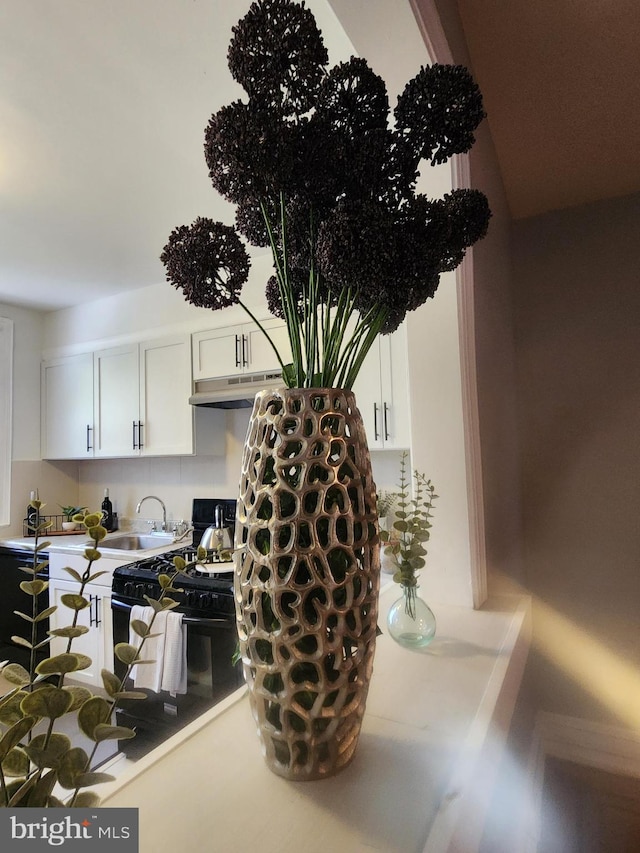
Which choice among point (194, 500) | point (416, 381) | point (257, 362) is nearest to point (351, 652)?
point (416, 381)

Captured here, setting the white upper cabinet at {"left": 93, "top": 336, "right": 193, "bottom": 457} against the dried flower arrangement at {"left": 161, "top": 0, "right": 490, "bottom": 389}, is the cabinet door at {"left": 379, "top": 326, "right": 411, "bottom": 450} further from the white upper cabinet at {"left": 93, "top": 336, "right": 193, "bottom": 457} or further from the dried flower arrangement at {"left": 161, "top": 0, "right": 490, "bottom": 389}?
the dried flower arrangement at {"left": 161, "top": 0, "right": 490, "bottom": 389}

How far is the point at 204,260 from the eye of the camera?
555mm

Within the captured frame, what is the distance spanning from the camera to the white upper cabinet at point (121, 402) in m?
2.98

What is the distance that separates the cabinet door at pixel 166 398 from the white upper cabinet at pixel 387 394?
117 cm

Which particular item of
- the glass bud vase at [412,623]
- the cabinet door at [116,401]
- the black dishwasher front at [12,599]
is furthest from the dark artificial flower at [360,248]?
the black dishwasher front at [12,599]

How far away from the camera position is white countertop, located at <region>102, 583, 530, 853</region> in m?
0.48

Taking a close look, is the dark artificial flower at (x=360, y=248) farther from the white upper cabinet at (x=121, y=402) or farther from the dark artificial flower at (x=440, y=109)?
the white upper cabinet at (x=121, y=402)

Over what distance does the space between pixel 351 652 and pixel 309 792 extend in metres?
0.16

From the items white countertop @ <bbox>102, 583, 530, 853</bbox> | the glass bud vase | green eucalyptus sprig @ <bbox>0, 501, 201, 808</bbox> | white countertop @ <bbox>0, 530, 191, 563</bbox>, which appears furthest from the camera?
white countertop @ <bbox>0, 530, 191, 563</bbox>

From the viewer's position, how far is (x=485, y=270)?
1659 millimetres

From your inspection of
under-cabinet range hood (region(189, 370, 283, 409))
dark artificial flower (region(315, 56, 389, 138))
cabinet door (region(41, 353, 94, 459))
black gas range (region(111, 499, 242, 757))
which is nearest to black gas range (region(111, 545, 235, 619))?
black gas range (region(111, 499, 242, 757))

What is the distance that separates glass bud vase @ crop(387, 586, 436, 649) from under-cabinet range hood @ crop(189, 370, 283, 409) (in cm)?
161

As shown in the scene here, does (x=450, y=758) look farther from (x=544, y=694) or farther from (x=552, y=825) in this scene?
(x=544, y=694)

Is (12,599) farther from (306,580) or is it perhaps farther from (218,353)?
(306,580)
